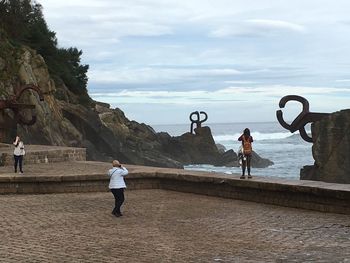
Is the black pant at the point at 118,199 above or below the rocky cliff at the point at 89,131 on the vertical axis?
below

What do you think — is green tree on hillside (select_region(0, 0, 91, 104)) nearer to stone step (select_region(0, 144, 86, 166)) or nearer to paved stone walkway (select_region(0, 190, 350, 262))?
stone step (select_region(0, 144, 86, 166))

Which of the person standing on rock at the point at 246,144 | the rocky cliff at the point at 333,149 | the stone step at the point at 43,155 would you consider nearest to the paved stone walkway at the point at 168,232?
the person standing on rock at the point at 246,144

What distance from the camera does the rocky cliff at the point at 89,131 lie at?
32281mm

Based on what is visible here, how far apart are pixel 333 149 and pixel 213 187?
9073mm

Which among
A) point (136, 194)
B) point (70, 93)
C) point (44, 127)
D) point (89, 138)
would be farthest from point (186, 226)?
point (70, 93)

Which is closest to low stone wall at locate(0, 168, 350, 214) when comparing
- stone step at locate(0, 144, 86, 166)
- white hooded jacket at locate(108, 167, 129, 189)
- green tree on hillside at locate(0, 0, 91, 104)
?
white hooded jacket at locate(108, 167, 129, 189)

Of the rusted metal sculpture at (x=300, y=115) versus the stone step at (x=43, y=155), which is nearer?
the rusted metal sculpture at (x=300, y=115)

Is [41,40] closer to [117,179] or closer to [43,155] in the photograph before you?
[43,155]

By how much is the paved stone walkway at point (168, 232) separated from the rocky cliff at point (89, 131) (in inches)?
765

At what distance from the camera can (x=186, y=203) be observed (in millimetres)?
12062

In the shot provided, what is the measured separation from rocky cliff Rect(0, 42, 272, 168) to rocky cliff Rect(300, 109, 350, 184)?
15.6 metres

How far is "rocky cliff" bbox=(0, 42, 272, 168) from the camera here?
106 feet

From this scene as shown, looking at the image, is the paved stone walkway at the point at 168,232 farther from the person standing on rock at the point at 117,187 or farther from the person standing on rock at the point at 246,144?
the person standing on rock at the point at 246,144

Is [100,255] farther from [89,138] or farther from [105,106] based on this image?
[105,106]
